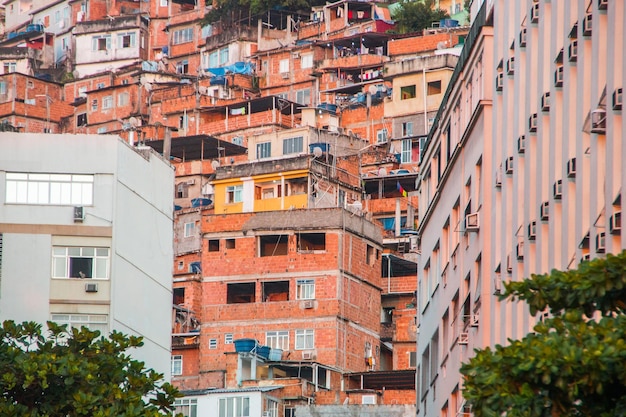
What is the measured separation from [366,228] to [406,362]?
728 centimetres

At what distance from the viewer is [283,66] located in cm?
12462

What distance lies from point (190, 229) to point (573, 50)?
7332cm

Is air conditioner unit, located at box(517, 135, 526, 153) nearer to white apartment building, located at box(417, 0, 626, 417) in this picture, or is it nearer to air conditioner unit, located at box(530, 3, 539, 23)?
white apartment building, located at box(417, 0, 626, 417)

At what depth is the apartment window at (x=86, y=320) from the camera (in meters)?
57.4

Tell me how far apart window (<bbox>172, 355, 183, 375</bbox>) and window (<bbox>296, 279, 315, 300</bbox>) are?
7150mm

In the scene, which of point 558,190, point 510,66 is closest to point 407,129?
point 510,66

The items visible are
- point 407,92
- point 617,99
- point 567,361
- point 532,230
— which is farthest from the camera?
point 407,92

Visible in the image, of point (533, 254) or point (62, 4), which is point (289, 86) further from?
point (533, 254)

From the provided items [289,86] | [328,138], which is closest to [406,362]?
[328,138]

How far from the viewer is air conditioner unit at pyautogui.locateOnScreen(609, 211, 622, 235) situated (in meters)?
29.7

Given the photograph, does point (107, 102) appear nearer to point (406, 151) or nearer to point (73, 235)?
point (406, 151)

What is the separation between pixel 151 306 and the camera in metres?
60.7

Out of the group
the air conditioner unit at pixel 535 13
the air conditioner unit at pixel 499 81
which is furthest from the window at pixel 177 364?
the air conditioner unit at pixel 535 13

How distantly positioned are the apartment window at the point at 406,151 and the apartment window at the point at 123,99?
1127 inches
